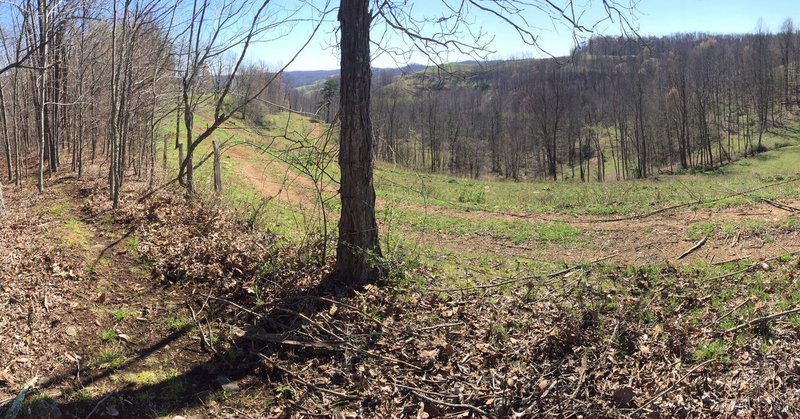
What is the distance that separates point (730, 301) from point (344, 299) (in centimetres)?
361

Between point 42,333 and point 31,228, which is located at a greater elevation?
point 31,228

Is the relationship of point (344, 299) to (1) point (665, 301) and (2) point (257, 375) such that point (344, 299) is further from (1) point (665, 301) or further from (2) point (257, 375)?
(1) point (665, 301)

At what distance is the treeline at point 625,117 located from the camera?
188 ft

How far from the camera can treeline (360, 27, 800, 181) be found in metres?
57.3

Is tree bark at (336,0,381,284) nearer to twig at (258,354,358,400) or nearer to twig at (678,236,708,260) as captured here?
twig at (258,354,358,400)

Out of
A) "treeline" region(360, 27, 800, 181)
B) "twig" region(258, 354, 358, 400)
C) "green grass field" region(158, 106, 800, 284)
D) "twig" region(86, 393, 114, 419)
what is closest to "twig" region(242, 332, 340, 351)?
"twig" region(258, 354, 358, 400)

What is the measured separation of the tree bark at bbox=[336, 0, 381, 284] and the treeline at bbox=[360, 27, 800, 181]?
40.2 m

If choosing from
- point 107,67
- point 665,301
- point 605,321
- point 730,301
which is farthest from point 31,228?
point 730,301

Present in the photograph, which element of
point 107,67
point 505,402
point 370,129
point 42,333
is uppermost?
point 107,67

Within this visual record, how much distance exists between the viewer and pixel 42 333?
435 centimetres

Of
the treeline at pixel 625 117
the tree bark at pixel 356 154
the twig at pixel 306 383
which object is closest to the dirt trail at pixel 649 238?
the tree bark at pixel 356 154

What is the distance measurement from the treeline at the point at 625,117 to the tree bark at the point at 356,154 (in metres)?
40.2

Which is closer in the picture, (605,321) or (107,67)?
(605,321)

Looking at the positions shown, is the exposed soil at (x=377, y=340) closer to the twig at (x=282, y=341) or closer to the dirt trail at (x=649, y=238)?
the twig at (x=282, y=341)
